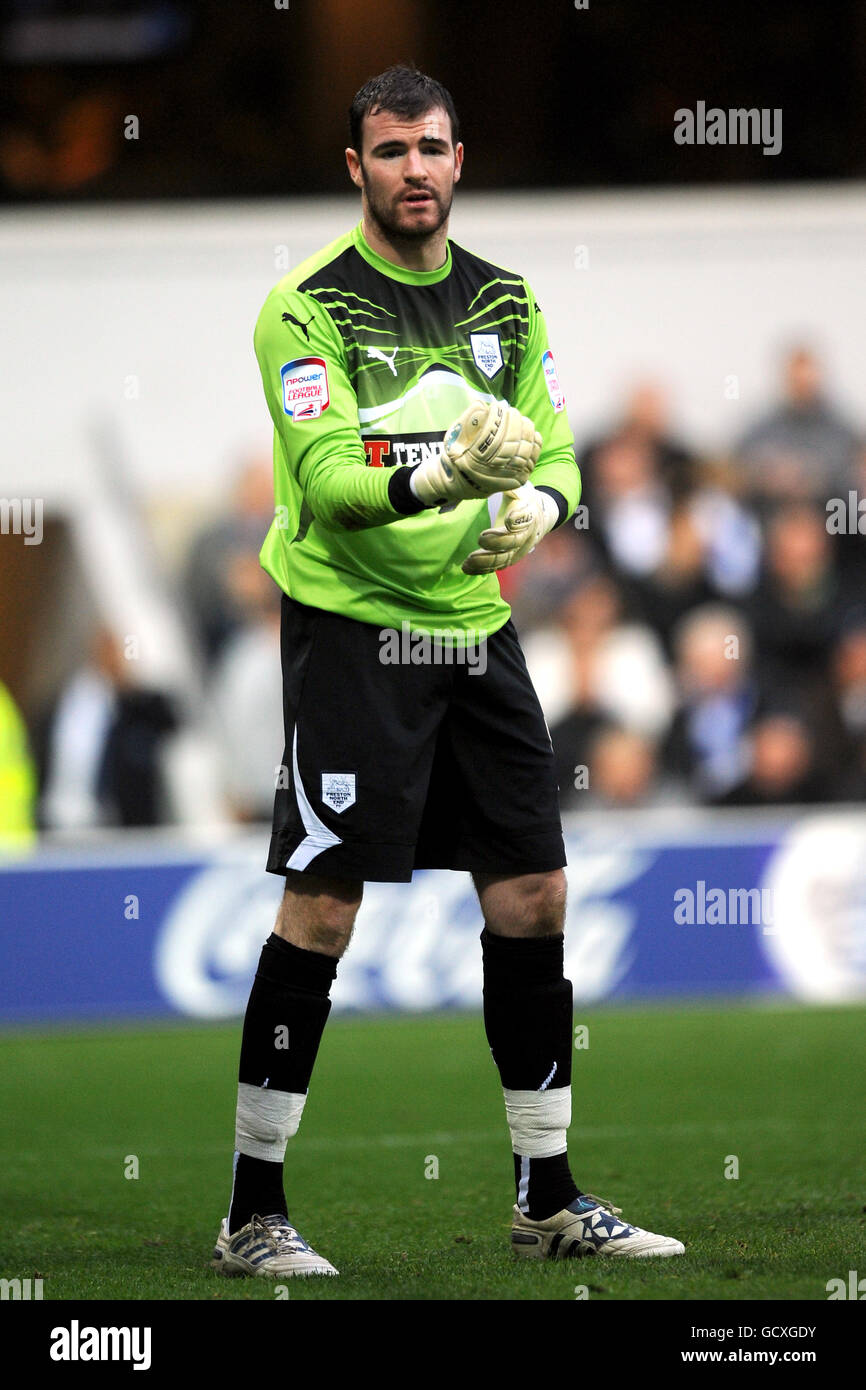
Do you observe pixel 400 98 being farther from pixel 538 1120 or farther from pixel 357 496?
pixel 538 1120

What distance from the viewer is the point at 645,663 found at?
34.3 ft

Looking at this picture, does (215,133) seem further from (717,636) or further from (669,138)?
(717,636)

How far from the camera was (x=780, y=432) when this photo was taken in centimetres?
1117

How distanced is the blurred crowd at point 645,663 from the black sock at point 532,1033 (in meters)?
Result: 6.21

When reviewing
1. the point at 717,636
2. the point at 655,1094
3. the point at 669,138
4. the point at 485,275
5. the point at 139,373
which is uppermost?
the point at 669,138

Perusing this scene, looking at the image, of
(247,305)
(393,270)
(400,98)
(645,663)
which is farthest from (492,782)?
(247,305)

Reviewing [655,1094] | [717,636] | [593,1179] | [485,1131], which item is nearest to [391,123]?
[593,1179]

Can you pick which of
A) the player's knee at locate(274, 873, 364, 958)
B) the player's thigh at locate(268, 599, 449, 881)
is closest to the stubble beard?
the player's thigh at locate(268, 599, 449, 881)

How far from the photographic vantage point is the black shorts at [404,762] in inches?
145

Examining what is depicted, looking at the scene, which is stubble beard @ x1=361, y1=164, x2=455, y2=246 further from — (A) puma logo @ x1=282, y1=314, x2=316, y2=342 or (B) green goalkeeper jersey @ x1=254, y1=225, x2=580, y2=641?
(A) puma logo @ x1=282, y1=314, x2=316, y2=342

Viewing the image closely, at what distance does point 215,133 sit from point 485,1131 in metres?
7.76

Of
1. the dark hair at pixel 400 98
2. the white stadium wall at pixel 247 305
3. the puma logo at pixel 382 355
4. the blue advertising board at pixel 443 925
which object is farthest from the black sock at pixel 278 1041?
the white stadium wall at pixel 247 305

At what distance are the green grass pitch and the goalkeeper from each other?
0.75ft

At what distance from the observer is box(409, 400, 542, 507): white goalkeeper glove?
3420 mm
